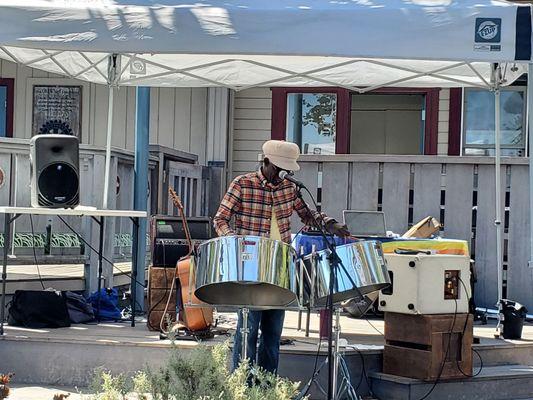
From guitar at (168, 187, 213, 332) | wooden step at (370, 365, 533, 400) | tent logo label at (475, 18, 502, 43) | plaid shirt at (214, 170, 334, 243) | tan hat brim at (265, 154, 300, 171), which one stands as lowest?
wooden step at (370, 365, 533, 400)

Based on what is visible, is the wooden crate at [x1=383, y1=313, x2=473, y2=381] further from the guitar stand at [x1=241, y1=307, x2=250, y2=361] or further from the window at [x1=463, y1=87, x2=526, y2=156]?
the window at [x1=463, y1=87, x2=526, y2=156]

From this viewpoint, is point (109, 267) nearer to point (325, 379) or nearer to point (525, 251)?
point (325, 379)

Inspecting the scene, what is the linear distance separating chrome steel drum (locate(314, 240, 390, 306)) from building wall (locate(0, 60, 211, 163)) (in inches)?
206

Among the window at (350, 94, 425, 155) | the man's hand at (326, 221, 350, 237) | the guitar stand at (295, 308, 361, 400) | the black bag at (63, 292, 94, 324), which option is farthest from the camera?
the window at (350, 94, 425, 155)

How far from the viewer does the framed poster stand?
9516 mm

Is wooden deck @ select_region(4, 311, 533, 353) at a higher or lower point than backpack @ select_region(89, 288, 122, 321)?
lower

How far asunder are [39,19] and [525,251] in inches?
166

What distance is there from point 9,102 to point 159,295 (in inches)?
187

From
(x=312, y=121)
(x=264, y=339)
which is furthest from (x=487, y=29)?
(x=312, y=121)

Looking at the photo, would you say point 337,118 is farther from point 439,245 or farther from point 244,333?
point 244,333

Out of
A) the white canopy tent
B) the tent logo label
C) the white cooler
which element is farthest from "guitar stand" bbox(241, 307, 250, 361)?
the tent logo label

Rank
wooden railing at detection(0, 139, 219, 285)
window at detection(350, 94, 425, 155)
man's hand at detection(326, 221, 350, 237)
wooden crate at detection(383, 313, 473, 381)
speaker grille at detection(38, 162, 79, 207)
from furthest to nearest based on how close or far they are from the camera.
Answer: window at detection(350, 94, 425, 155), wooden railing at detection(0, 139, 219, 285), speaker grille at detection(38, 162, 79, 207), wooden crate at detection(383, 313, 473, 381), man's hand at detection(326, 221, 350, 237)

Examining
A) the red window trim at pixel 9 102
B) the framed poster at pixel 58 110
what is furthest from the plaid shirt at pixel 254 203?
the red window trim at pixel 9 102

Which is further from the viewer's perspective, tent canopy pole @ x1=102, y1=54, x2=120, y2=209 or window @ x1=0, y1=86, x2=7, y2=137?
window @ x1=0, y1=86, x2=7, y2=137
